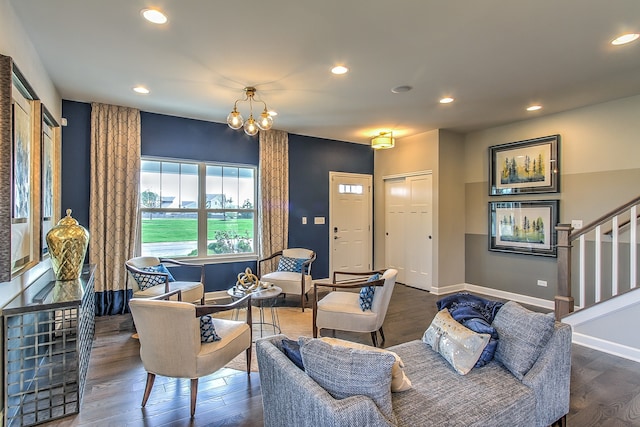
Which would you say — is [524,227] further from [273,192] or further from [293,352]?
[293,352]

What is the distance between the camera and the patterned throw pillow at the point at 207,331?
2373 millimetres

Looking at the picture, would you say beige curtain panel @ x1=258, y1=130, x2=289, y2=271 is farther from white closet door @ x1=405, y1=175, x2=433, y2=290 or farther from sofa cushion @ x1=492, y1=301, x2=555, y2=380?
sofa cushion @ x1=492, y1=301, x2=555, y2=380

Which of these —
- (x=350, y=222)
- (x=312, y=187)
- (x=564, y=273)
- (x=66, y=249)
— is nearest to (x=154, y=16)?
(x=66, y=249)

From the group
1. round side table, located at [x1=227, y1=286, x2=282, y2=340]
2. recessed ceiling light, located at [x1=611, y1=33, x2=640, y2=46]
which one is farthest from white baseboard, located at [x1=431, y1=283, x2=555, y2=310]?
recessed ceiling light, located at [x1=611, y1=33, x2=640, y2=46]

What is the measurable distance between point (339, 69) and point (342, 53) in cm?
32

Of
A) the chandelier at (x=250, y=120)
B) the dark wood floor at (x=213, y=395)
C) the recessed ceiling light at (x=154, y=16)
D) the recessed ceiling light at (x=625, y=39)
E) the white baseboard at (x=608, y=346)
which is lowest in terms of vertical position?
the dark wood floor at (x=213, y=395)

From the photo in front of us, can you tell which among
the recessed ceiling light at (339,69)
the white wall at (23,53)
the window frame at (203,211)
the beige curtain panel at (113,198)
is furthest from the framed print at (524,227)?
the white wall at (23,53)

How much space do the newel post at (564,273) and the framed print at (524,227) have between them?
3.94ft

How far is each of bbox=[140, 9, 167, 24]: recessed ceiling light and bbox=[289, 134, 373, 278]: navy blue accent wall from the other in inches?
138

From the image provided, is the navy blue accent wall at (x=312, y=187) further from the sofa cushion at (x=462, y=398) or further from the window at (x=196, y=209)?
the sofa cushion at (x=462, y=398)

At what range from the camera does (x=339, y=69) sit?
3.22m

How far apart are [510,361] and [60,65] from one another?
177 inches

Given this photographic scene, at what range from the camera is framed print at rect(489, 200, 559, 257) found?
4.71 meters

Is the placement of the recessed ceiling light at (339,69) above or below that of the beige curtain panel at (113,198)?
above
